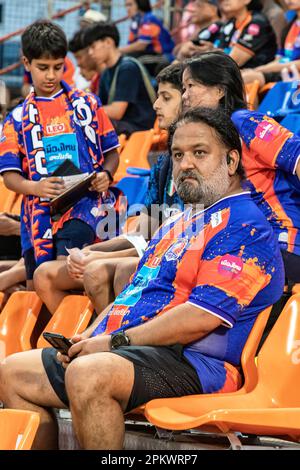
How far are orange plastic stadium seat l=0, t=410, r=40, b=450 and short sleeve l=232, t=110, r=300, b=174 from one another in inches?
49.6

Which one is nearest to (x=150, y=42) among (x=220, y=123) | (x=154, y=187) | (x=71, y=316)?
(x=154, y=187)

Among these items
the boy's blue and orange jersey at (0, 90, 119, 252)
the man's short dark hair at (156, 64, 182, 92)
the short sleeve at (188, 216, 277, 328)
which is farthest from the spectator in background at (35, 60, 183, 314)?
the short sleeve at (188, 216, 277, 328)

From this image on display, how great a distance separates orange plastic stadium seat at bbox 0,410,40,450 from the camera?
2805mm

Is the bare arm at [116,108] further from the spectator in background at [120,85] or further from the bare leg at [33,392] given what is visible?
the bare leg at [33,392]

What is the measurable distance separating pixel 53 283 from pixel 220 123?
55.5 inches

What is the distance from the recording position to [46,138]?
4559 millimetres

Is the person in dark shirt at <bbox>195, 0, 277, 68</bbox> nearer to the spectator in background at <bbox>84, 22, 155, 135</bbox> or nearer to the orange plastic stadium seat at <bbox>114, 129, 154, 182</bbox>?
the spectator in background at <bbox>84, 22, 155, 135</bbox>

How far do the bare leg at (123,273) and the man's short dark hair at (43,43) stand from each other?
1.29m

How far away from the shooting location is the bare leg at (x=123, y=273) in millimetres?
3715

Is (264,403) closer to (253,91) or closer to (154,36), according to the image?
(253,91)

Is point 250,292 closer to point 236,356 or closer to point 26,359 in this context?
point 236,356

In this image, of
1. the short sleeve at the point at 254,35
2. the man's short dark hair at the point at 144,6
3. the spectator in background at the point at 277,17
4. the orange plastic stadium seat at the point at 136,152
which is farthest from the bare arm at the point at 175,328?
the man's short dark hair at the point at 144,6

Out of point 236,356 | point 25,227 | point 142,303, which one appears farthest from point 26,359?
point 25,227

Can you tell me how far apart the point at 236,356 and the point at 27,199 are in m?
1.92
